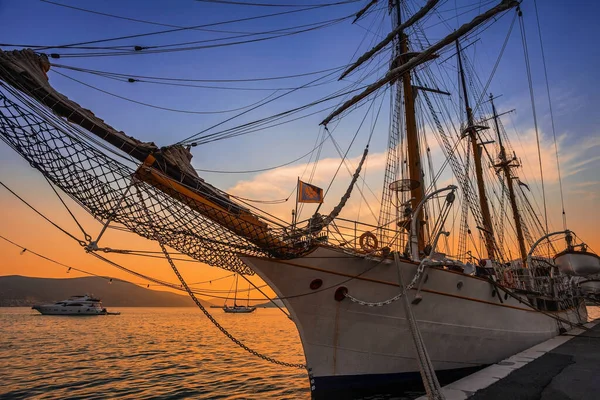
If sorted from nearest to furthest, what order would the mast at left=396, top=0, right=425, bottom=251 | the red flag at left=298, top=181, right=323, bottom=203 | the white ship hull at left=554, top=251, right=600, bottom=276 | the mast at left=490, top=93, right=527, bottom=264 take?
the red flag at left=298, top=181, right=323, bottom=203
the mast at left=396, top=0, right=425, bottom=251
the white ship hull at left=554, top=251, right=600, bottom=276
the mast at left=490, top=93, right=527, bottom=264

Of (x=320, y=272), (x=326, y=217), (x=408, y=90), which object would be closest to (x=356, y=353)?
(x=320, y=272)

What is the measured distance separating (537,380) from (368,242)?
418 cm

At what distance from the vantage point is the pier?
525 cm

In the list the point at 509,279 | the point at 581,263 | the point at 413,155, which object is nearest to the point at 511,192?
the point at 581,263

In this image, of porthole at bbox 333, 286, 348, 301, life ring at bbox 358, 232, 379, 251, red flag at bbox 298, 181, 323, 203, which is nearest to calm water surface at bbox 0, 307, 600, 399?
porthole at bbox 333, 286, 348, 301

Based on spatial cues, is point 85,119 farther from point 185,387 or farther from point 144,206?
point 185,387

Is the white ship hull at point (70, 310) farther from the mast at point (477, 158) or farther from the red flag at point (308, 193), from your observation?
the red flag at point (308, 193)

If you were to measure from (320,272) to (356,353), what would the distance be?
216cm

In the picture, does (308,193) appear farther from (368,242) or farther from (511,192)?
(511,192)

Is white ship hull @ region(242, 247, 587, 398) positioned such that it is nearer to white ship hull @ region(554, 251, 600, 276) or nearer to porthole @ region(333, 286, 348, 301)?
porthole @ region(333, 286, 348, 301)

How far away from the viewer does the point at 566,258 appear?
1480cm

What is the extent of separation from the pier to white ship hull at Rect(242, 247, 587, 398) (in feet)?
5.23

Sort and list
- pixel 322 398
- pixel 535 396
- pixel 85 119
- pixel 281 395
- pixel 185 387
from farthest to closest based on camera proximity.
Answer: pixel 185 387, pixel 281 395, pixel 322 398, pixel 85 119, pixel 535 396

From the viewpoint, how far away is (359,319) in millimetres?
7746
